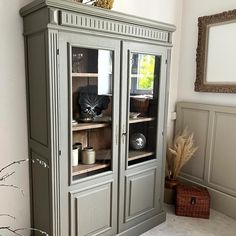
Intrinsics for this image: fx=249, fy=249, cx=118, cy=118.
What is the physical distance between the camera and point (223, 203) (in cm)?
268

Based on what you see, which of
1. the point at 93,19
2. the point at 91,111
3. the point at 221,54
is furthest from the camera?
the point at 221,54

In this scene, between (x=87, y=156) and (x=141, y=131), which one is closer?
(x=87, y=156)

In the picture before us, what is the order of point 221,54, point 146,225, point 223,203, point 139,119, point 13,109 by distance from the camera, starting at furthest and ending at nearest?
1. point 223,203
2. point 221,54
3. point 146,225
4. point 139,119
5. point 13,109

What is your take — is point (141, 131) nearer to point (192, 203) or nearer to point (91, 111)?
point (91, 111)

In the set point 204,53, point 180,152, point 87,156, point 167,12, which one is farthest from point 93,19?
point 180,152

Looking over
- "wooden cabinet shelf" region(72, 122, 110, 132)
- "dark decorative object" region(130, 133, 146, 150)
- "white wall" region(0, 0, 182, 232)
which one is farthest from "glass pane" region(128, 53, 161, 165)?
"white wall" region(0, 0, 182, 232)

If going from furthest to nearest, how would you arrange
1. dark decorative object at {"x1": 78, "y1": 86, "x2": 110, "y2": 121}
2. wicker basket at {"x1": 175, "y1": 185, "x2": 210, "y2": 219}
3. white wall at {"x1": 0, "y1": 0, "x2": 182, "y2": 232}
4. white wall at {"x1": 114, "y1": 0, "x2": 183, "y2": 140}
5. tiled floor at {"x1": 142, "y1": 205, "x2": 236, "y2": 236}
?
1. wicker basket at {"x1": 175, "y1": 185, "x2": 210, "y2": 219}
2. white wall at {"x1": 114, "y1": 0, "x2": 183, "y2": 140}
3. tiled floor at {"x1": 142, "y1": 205, "x2": 236, "y2": 236}
4. dark decorative object at {"x1": 78, "y1": 86, "x2": 110, "y2": 121}
5. white wall at {"x1": 0, "y1": 0, "x2": 182, "y2": 232}

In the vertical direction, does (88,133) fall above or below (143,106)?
below

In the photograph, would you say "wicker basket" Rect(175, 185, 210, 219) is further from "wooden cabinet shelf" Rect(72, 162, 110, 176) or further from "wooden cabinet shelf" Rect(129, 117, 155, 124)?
"wooden cabinet shelf" Rect(72, 162, 110, 176)

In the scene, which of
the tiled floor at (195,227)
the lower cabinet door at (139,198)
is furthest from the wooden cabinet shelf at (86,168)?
the tiled floor at (195,227)

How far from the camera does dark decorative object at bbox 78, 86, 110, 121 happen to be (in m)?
A: 1.88

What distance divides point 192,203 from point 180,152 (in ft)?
1.77

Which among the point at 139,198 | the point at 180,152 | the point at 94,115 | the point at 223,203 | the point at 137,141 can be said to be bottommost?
the point at 223,203

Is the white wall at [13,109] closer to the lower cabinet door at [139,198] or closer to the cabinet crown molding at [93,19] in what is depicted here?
the cabinet crown molding at [93,19]
